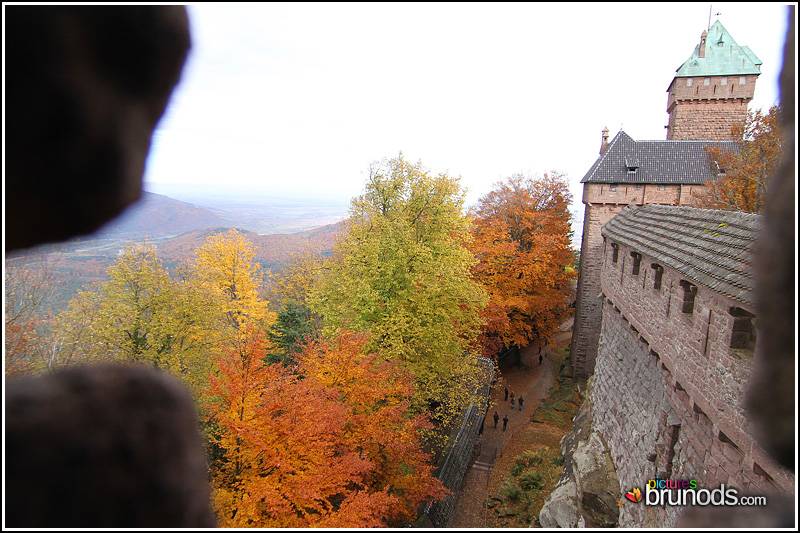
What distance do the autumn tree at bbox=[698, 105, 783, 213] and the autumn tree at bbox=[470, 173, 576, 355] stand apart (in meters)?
7.58

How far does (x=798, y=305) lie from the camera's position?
0.95 m

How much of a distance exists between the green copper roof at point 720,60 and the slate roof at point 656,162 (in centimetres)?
646

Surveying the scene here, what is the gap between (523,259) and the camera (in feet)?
67.6

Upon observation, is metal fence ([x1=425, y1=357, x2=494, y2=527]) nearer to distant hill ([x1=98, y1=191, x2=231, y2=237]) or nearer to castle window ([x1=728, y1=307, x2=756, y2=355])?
castle window ([x1=728, y1=307, x2=756, y2=355])

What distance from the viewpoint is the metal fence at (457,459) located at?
11.8 metres

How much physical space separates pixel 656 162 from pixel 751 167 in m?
7.43

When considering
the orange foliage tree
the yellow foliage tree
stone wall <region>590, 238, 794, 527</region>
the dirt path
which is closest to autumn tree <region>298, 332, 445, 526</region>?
the orange foliage tree

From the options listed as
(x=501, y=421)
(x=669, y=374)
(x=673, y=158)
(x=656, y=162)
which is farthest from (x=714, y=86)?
(x=669, y=374)

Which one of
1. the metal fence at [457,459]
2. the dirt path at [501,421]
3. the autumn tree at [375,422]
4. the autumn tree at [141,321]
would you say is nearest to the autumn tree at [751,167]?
the metal fence at [457,459]

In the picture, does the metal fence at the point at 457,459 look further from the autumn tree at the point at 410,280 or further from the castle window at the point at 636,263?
the castle window at the point at 636,263

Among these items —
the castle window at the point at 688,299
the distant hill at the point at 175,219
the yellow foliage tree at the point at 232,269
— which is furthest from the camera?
the yellow foliage tree at the point at 232,269

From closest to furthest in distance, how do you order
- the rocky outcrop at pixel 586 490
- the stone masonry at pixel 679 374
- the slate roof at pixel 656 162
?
the stone masonry at pixel 679 374 → the rocky outcrop at pixel 586 490 → the slate roof at pixel 656 162

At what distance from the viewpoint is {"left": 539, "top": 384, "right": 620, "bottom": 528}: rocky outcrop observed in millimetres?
8367

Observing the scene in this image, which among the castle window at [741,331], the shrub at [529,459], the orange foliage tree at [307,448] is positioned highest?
the castle window at [741,331]
